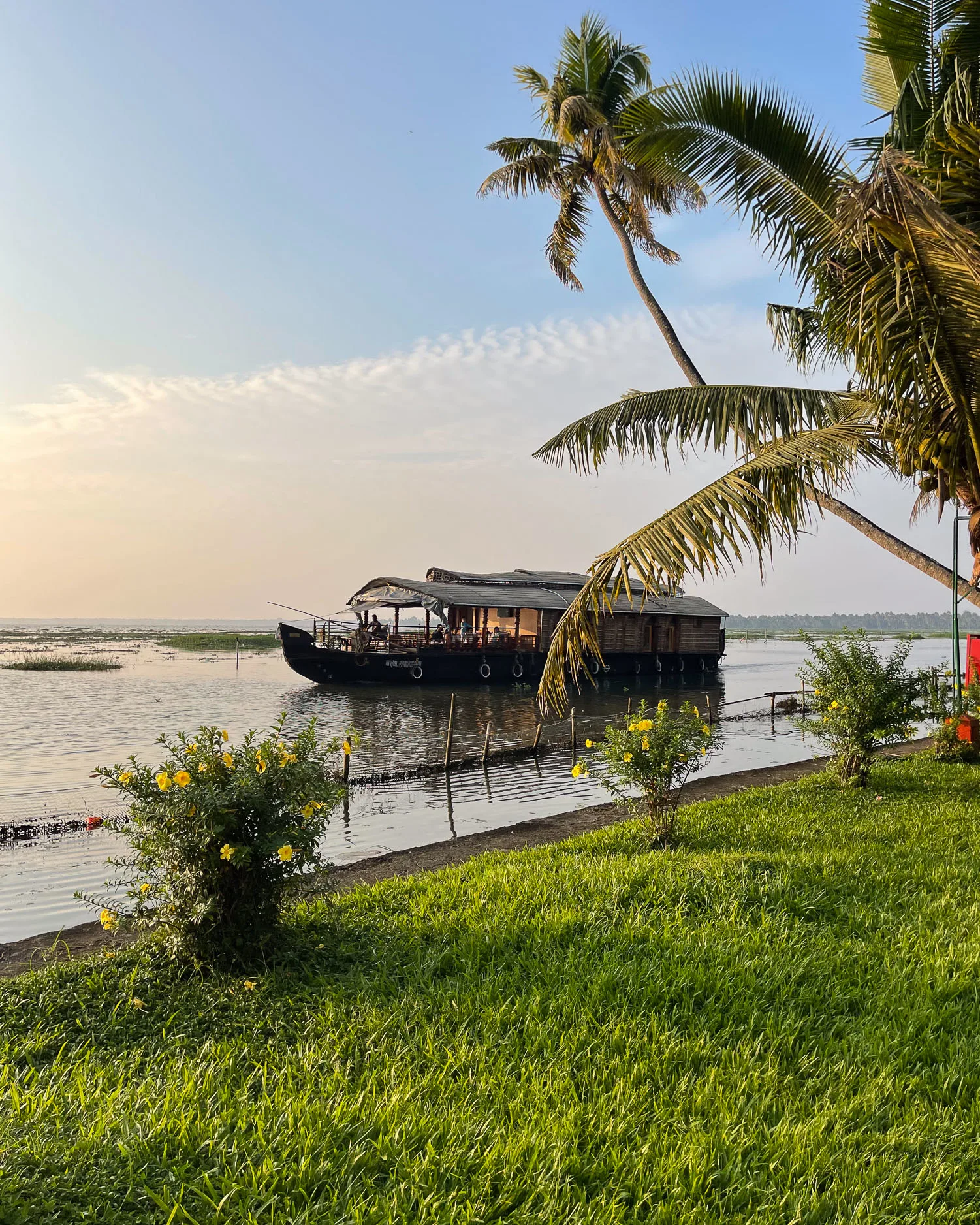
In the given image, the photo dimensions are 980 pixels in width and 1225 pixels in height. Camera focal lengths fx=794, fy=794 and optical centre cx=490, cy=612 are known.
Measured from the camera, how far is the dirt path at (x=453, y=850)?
17.0 ft

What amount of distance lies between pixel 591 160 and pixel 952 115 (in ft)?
20.1

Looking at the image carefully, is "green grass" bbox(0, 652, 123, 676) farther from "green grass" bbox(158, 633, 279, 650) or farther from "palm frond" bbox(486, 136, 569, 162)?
"palm frond" bbox(486, 136, 569, 162)

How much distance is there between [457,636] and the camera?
35281 millimetres

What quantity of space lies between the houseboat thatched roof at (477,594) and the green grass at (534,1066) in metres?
26.7

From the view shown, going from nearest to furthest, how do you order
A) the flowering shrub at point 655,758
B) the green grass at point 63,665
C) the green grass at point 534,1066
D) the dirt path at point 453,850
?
1. the green grass at point 534,1066
2. the dirt path at point 453,850
3. the flowering shrub at point 655,758
4. the green grass at point 63,665

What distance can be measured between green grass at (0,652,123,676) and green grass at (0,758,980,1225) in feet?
144

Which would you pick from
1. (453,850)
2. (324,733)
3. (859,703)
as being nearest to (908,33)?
(859,703)

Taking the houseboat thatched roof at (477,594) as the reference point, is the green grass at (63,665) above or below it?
below

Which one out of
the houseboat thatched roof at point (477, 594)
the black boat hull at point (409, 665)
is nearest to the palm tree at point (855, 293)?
the houseboat thatched roof at point (477, 594)

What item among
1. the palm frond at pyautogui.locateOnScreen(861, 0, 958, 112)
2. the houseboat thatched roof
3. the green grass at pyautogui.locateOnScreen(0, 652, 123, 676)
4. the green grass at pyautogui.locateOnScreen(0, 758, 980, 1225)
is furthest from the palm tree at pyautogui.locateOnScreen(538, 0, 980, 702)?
the green grass at pyautogui.locateOnScreen(0, 652, 123, 676)

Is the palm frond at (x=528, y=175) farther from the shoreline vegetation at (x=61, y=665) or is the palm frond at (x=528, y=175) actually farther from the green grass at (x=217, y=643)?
the green grass at (x=217, y=643)

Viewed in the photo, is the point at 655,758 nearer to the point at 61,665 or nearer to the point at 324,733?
the point at 324,733

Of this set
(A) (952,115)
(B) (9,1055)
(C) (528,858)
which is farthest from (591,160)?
(B) (9,1055)

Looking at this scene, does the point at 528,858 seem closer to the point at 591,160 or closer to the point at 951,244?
the point at 951,244
